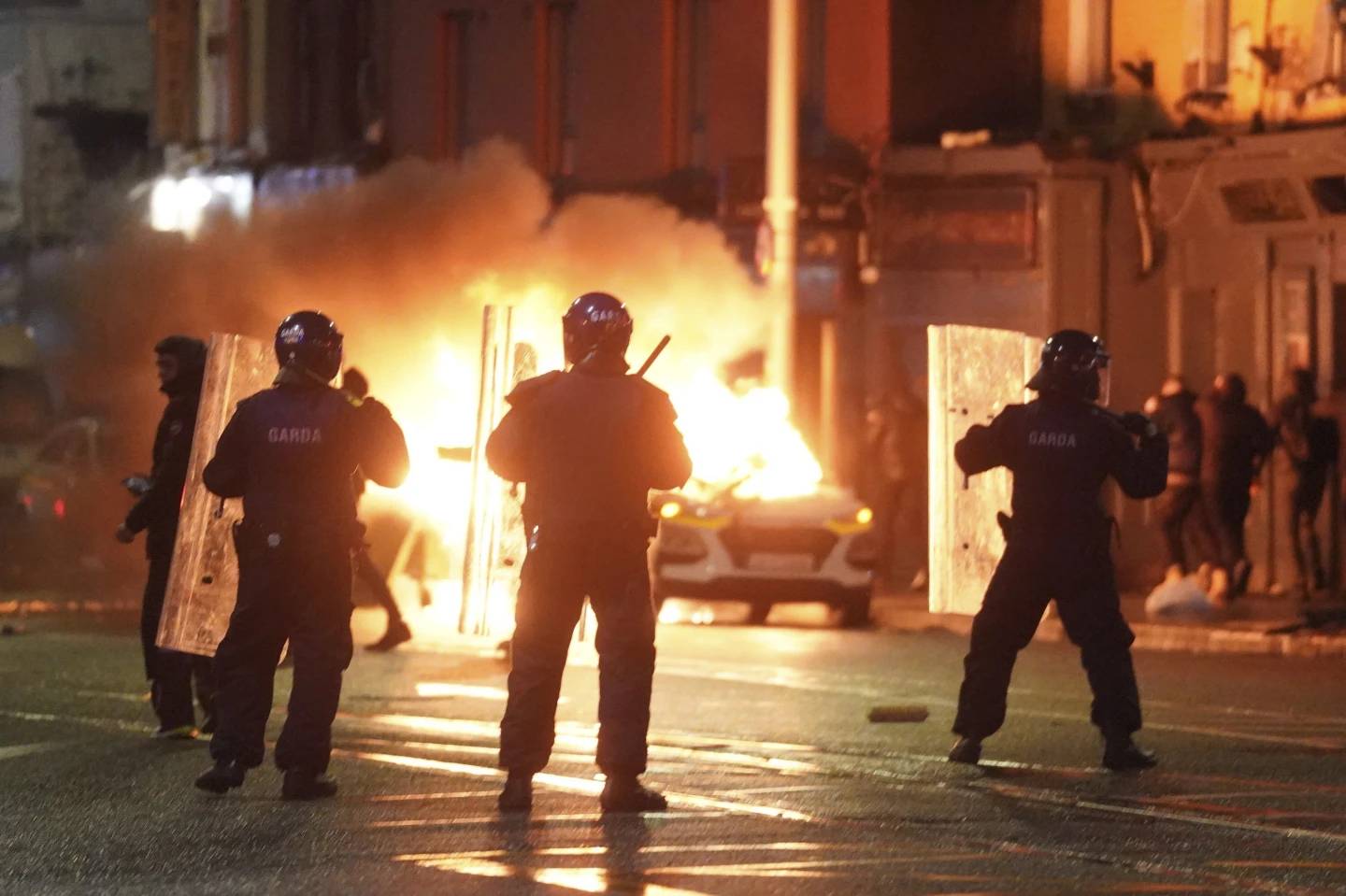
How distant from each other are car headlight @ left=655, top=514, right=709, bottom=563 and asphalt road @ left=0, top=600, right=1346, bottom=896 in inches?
175

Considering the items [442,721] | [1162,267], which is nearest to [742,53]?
[1162,267]

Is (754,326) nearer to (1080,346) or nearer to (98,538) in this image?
(98,538)

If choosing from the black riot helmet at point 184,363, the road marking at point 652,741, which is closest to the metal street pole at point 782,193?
the road marking at point 652,741

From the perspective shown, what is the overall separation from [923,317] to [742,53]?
4298 millimetres

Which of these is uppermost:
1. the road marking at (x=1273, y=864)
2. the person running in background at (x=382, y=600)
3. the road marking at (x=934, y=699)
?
the person running in background at (x=382, y=600)

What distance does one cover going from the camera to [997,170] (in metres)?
26.3

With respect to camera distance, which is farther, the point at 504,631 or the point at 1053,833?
the point at 504,631

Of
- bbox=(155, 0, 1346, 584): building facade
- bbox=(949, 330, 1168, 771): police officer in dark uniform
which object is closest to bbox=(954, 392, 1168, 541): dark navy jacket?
bbox=(949, 330, 1168, 771): police officer in dark uniform

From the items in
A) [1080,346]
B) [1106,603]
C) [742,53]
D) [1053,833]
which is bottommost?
[1053,833]

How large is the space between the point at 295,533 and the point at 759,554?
967 centimetres

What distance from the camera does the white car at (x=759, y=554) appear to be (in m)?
19.5

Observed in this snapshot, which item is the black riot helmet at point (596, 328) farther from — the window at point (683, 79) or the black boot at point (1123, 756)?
the window at point (683, 79)

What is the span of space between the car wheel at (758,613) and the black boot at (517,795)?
10.4 m

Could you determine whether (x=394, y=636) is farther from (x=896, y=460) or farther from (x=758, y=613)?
(x=896, y=460)
